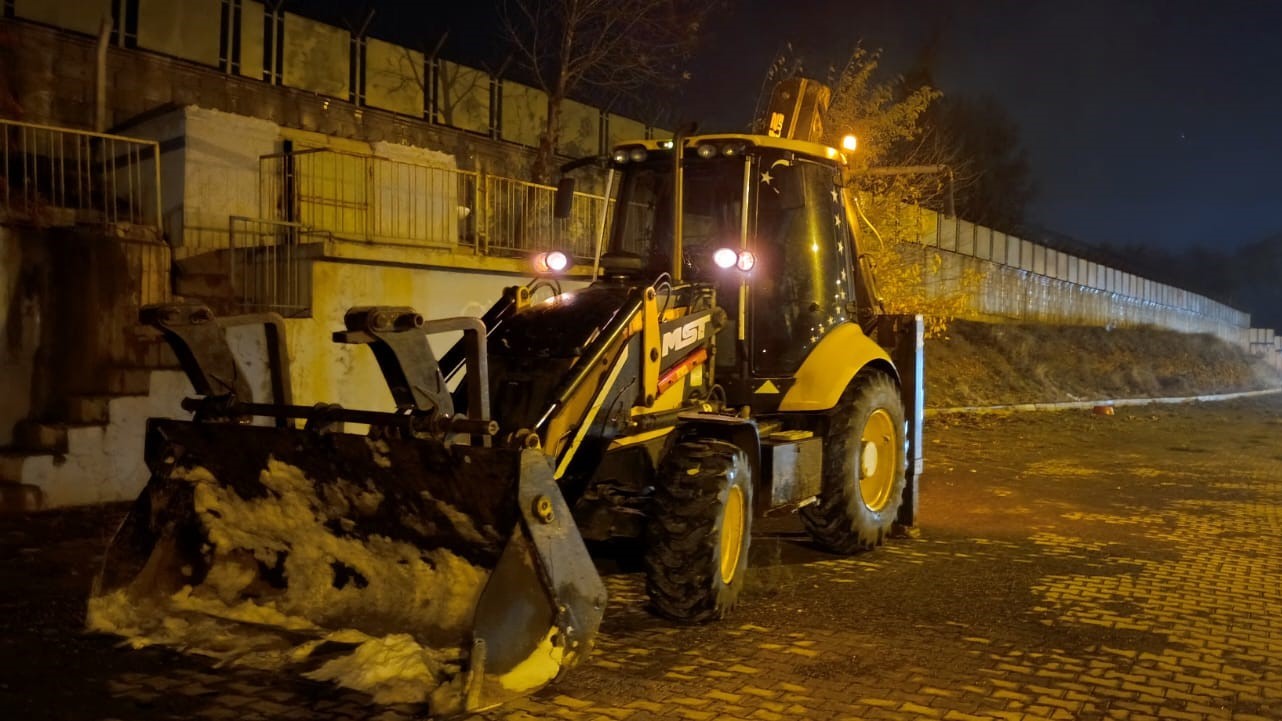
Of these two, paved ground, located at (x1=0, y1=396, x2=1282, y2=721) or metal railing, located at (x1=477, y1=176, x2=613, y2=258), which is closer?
paved ground, located at (x1=0, y1=396, x2=1282, y2=721)

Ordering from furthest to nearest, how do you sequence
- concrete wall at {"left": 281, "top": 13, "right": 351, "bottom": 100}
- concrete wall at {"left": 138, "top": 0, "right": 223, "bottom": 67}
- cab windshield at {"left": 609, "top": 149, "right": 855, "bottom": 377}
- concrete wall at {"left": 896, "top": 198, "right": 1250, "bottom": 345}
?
concrete wall at {"left": 896, "top": 198, "right": 1250, "bottom": 345} → concrete wall at {"left": 281, "top": 13, "right": 351, "bottom": 100} → concrete wall at {"left": 138, "top": 0, "right": 223, "bottom": 67} → cab windshield at {"left": 609, "top": 149, "right": 855, "bottom": 377}

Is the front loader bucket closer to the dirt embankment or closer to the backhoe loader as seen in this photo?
the backhoe loader

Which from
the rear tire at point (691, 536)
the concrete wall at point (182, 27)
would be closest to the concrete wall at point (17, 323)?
the concrete wall at point (182, 27)

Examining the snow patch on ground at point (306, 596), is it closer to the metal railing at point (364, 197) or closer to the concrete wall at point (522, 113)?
the metal railing at point (364, 197)

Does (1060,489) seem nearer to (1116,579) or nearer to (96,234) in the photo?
(1116,579)

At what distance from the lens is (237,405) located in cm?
576

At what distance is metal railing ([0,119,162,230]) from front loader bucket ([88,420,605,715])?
19.2 feet

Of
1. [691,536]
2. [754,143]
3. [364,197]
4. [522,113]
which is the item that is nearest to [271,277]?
[364,197]

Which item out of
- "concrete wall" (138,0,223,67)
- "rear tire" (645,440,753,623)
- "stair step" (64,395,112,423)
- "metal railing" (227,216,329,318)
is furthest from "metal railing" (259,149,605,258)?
"rear tire" (645,440,753,623)

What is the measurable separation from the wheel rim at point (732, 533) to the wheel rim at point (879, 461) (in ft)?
7.79

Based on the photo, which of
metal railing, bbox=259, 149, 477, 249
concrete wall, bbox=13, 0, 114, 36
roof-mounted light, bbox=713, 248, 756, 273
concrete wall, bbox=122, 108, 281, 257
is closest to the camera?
roof-mounted light, bbox=713, 248, 756, 273

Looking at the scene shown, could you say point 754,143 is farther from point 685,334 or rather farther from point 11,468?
point 11,468

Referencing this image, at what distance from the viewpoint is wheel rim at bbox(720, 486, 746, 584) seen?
632cm

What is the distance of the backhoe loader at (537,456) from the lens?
494 cm
